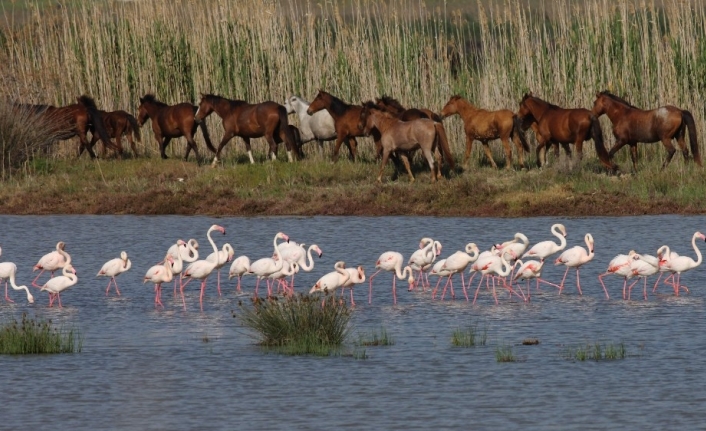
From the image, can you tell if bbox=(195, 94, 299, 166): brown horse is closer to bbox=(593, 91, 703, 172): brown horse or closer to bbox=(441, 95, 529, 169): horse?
bbox=(441, 95, 529, 169): horse

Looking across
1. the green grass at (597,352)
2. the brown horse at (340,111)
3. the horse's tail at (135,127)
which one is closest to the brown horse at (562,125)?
the brown horse at (340,111)

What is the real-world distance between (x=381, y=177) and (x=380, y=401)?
14.2 metres

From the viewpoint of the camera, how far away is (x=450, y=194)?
76.6 feet

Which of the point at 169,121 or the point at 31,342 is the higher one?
the point at 169,121

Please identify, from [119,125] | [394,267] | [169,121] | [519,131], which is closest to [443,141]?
[519,131]

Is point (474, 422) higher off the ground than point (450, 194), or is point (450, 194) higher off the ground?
point (450, 194)

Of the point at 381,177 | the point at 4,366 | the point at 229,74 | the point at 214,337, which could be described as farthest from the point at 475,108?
the point at 4,366

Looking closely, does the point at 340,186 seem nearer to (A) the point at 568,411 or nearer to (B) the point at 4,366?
(B) the point at 4,366

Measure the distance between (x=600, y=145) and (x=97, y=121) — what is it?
31.3ft

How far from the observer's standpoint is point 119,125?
1059 inches

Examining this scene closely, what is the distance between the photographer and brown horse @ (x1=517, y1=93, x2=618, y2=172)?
23.6 meters

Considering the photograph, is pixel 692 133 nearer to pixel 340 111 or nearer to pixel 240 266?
pixel 340 111

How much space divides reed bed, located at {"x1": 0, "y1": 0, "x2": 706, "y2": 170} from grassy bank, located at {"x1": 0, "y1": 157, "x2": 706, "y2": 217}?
200 cm

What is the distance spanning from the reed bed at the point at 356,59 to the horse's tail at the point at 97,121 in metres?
1.46
